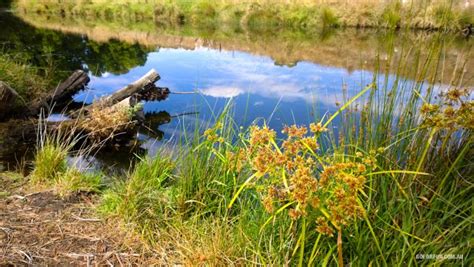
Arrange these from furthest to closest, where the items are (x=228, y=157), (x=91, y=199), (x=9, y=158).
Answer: (x=9, y=158) → (x=91, y=199) → (x=228, y=157)

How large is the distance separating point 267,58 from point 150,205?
9.57 meters

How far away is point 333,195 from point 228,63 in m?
9.65

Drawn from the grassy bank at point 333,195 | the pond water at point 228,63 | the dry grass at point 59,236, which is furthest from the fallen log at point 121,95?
the grassy bank at point 333,195

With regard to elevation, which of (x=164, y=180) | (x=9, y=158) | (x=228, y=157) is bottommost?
(x=9, y=158)

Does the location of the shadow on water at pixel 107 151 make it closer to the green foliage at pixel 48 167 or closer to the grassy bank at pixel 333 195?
the green foliage at pixel 48 167

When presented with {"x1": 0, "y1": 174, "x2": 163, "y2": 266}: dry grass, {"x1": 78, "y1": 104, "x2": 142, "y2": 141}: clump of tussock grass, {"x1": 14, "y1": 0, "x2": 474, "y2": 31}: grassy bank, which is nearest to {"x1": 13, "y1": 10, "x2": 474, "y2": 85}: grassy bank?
{"x1": 14, "y1": 0, "x2": 474, "y2": 31}: grassy bank

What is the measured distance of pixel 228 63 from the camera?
1098 centimetres

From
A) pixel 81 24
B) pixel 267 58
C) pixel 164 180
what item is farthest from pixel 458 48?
pixel 81 24

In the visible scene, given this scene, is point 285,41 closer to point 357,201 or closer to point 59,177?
point 59,177

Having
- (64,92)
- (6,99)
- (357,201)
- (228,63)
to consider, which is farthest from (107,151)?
(228,63)

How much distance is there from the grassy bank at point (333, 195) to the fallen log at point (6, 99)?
10.4ft

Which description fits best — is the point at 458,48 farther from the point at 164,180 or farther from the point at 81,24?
the point at 81,24

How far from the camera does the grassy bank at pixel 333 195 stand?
1.58 meters

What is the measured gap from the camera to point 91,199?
3.14m
